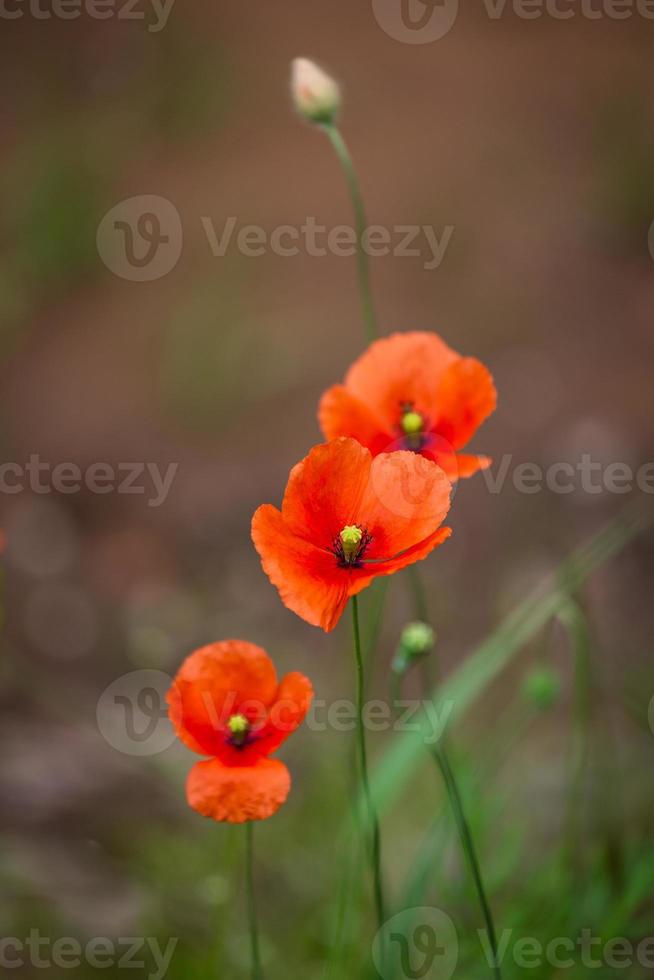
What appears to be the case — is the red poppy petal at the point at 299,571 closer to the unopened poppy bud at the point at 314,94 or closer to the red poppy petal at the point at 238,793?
the red poppy petal at the point at 238,793

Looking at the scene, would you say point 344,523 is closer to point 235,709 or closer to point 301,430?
point 235,709

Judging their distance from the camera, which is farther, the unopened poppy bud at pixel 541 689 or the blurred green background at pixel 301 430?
the blurred green background at pixel 301 430

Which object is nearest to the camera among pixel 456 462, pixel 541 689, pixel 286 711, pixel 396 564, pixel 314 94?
pixel 396 564

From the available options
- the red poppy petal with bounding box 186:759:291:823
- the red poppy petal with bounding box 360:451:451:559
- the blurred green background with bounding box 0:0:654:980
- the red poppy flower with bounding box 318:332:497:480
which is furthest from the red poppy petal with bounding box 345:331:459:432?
the red poppy petal with bounding box 186:759:291:823

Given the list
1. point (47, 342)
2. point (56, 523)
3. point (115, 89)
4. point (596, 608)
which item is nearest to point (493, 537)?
point (596, 608)

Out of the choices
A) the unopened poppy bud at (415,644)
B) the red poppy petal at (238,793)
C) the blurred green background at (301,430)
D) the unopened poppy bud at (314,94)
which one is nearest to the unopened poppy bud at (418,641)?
the unopened poppy bud at (415,644)

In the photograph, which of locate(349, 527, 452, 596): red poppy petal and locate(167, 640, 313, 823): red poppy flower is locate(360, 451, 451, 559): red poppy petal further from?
locate(167, 640, 313, 823): red poppy flower

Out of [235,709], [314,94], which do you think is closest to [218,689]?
[235,709]
